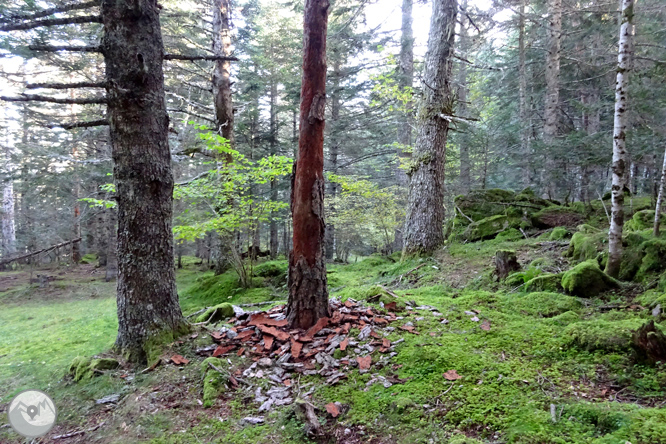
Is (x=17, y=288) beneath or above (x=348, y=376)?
beneath

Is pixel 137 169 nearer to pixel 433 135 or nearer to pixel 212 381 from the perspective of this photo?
pixel 212 381

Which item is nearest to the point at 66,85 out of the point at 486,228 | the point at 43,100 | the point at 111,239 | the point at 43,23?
the point at 43,100

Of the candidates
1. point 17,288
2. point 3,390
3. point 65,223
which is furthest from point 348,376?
point 65,223

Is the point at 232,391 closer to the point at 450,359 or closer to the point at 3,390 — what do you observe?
the point at 450,359

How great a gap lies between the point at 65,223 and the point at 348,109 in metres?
15.1

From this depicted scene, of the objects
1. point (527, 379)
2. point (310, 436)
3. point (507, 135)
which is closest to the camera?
point (310, 436)

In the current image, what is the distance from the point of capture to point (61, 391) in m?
3.56

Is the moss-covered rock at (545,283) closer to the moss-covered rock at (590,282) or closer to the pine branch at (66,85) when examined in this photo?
the moss-covered rock at (590,282)

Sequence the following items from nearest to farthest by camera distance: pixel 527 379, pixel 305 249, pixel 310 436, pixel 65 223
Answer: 1. pixel 310 436
2. pixel 527 379
3. pixel 305 249
4. pixel 65 223

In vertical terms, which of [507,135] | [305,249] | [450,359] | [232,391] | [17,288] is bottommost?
[17,288]

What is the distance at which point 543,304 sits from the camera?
13.5 feet

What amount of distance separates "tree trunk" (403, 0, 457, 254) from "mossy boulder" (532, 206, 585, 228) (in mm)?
2457

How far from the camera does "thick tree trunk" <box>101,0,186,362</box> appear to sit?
12.7 ft

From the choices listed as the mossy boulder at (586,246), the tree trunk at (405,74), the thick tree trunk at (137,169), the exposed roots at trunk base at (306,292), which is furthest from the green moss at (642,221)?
the thick tree trunk at (137,169)
